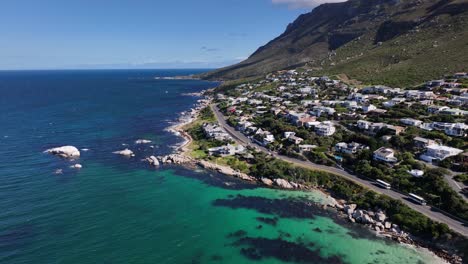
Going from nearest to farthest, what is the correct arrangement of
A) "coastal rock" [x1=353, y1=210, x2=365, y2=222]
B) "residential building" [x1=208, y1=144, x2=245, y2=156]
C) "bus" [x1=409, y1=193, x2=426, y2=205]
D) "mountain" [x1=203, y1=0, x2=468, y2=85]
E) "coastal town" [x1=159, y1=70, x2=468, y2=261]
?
"coastal rock" [x1=353, y1=210, x2=365, y2=222]
"bus" [x1=409, y1=193, x2=426, y2=205]
"coastal town" [x1=159, y1=70, x2=468, y2=261]
"residential building" [x1=208, y1=144, x2=245, y2=156]
"mountain" [x1=203, y1=0, x2=468, y2=85]

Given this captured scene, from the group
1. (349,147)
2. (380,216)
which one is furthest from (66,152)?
(380,216)

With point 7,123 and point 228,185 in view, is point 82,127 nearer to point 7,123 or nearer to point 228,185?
point 7,123

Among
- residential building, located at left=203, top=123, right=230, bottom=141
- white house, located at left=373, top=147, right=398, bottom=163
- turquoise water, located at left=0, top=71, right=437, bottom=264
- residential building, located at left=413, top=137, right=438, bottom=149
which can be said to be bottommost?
turquoise water, located at left=0, top=71, right=437, bottom=264

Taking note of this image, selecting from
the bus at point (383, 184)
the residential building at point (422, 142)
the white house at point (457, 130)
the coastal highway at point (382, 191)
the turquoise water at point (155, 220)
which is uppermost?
the white house at point (457, 130)

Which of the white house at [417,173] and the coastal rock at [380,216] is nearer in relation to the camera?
the coastal rock at [380,216]

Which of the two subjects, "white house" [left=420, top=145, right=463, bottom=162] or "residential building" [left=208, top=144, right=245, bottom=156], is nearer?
"white house" [left=420, top=145, right=463, bottom=162]

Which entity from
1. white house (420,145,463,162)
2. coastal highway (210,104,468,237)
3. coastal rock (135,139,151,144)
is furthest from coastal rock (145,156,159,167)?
white house (420,145,463,162)

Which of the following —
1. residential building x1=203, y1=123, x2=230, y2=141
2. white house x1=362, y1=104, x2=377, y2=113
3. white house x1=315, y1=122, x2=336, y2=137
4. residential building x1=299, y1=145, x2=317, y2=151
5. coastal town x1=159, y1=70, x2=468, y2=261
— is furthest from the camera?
white house x1=362, y1=104, x2=377, y2=113

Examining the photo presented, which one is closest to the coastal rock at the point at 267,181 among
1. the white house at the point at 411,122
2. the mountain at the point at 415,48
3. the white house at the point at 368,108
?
the white house at the point at 411,122

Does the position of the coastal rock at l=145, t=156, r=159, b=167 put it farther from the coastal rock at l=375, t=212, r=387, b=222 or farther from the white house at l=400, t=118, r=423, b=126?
the white house at l=400, t=118, r=423, b=126

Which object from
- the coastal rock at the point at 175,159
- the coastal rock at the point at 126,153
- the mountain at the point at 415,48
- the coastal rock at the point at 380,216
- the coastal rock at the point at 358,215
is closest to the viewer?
the coastal rock at the point at 380,216

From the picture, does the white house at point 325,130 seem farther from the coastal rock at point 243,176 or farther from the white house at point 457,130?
the coastal rock at point 243,176

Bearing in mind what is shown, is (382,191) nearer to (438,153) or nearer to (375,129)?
(438,153)
